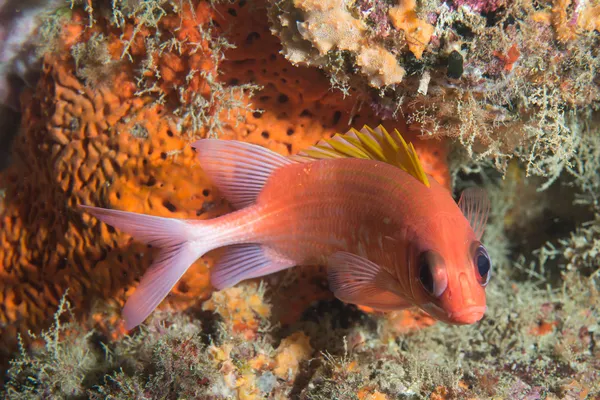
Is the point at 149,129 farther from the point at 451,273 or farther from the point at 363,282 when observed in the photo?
the point at 451,273

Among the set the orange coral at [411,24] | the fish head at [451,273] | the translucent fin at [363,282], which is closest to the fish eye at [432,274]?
the fish head at [451,273]

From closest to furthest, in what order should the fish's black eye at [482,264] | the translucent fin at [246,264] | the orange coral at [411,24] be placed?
the fish's black eye at [482,264]
the orange coral at [411,24]
the translucent fin at [246,264]

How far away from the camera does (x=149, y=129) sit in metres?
2.95

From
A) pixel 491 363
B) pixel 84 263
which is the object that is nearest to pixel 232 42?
pixel 84 263

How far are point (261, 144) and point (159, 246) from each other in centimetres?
108

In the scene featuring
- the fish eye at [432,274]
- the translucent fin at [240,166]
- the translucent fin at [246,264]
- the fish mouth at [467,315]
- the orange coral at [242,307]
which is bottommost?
the orange coral at [242,307]

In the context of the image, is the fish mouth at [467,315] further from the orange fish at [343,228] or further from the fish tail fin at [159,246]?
the fish tail fin at [159,246]

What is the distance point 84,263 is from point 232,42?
2.05 m

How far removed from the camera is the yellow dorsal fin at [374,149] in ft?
7.36

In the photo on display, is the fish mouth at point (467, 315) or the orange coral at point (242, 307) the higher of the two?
the fish mouth at point (467, 315)

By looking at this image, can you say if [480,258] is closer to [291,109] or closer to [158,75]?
[291,109]

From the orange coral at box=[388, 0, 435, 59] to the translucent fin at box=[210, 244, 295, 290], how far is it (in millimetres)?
1535

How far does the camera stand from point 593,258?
379 centimetres

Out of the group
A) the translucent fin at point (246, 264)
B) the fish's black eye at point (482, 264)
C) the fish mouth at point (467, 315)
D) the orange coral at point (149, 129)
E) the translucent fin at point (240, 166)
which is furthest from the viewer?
the orange coral at point (149, 129)
